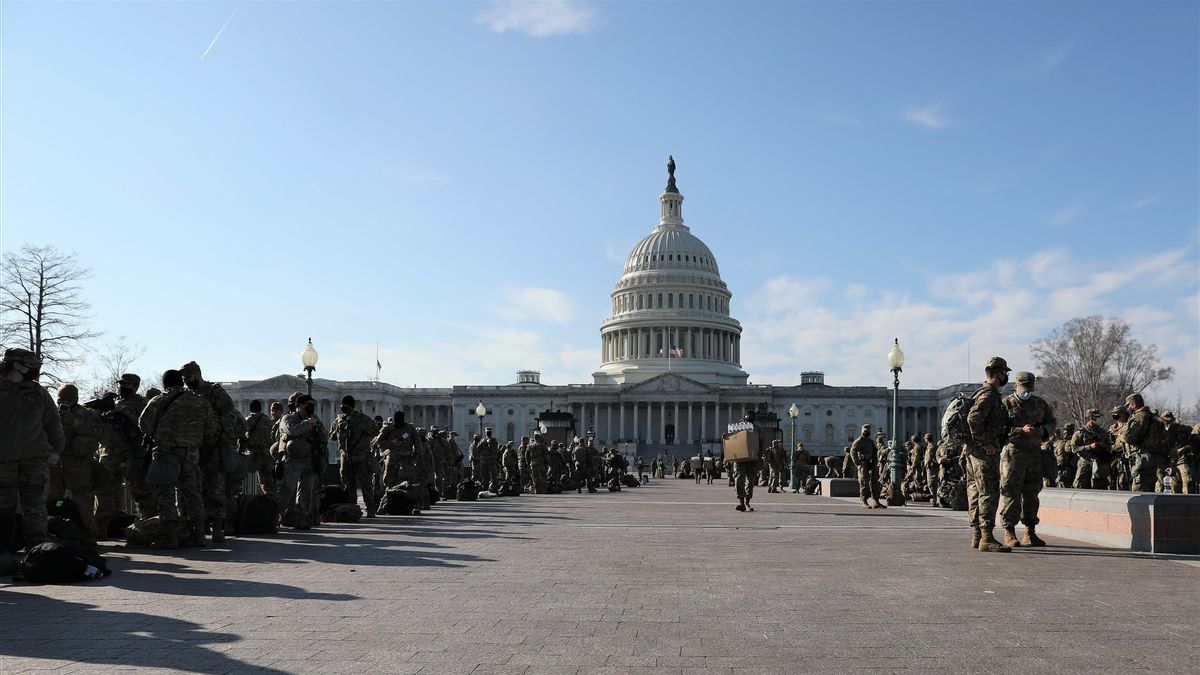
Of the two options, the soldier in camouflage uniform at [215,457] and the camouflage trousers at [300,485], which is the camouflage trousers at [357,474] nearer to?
the camouflage trousers at [300,485]

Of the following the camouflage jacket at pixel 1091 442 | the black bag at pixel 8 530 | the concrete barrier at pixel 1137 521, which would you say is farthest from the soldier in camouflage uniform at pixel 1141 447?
the black bag at pixel 8 530

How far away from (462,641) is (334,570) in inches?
177

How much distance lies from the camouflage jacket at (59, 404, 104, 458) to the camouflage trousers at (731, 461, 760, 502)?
13631 mm

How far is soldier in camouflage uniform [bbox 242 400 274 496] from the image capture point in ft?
59.3

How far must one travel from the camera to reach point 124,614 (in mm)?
8062

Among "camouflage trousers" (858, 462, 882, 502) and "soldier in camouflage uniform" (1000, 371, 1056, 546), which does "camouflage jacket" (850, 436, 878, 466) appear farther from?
"soldier in camouflage uniform" (1000, 371, 1056, 546)

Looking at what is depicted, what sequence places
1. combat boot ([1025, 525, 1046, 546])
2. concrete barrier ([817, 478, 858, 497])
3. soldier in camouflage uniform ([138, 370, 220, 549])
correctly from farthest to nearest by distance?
concrete barrier ([817, 478, 858, 497]), combat boot ([1025, 525, 1046, 546]), soldier in camouflage uniform ([138, 370, 220, 549])

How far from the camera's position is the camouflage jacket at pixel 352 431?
1922cm

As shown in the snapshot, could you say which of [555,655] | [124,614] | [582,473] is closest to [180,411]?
[124,614]

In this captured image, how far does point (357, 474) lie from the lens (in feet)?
65.2

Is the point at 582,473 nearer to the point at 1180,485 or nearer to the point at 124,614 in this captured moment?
the point at 1180,485

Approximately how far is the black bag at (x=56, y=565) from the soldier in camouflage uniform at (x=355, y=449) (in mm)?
8711

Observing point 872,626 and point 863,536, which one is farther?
point 863,536

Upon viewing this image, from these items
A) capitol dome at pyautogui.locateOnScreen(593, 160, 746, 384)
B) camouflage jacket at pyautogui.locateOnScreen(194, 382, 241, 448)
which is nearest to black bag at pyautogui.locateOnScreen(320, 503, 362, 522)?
camouflage jacket at pyautogui.locateOnScreen(194, 382, 241, 448)
